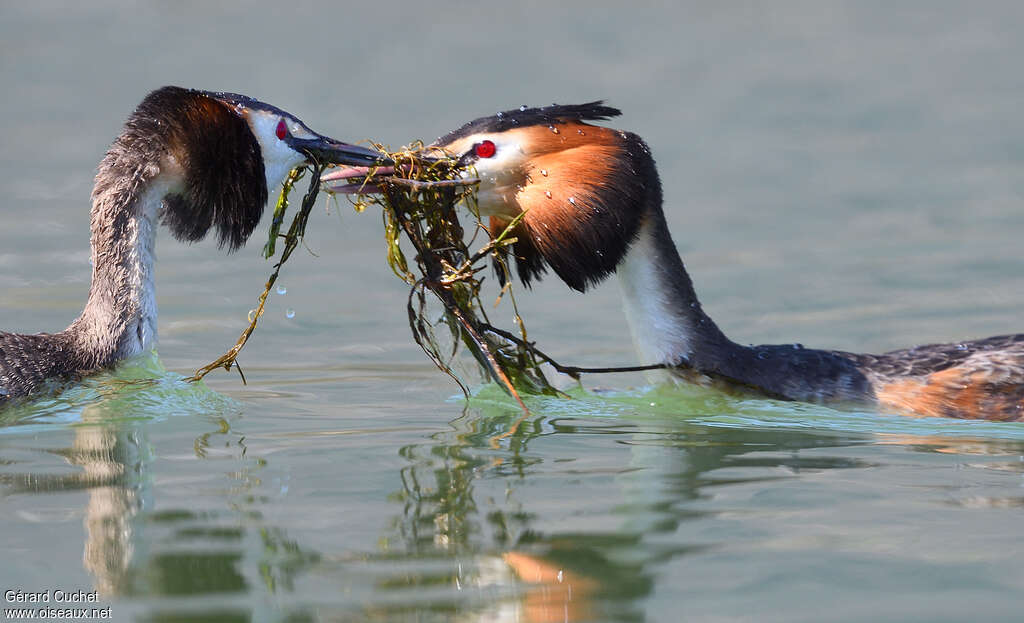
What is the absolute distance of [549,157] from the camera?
7.45 metres

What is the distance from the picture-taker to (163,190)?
774cm

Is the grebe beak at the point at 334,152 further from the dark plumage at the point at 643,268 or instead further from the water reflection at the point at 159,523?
the water reflection at the point at 159,523

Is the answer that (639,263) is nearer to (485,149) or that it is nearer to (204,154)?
(485,149)

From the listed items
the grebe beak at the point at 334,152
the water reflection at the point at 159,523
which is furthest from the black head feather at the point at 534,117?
the water reflection at the point at 159,523

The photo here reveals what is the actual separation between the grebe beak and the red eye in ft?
1.59

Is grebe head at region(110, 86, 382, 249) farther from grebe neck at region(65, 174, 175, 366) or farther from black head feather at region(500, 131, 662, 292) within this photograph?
black head feather at region(500, 131, 662, 292)

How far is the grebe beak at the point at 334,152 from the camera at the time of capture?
7309 mm

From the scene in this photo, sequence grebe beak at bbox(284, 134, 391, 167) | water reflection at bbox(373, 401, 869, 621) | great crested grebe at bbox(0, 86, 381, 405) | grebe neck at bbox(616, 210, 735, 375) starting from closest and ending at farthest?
water reflection at bbox(373, 401, 869, 621), grebe beak at bbox(284, 134, 391, 167), great crested grebe at bbox(0, 86, 381, 405), grebe neck at bbox(616, 210, 735, 375)

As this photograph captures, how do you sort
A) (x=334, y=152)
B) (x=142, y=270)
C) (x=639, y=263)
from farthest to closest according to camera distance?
(x=142, y=270), (x=639, y=263), (x=334, y=152)

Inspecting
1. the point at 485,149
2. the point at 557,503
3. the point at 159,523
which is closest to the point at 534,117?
the point at 485,149

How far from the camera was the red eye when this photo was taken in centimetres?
734

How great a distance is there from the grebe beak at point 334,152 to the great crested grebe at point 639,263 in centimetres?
16

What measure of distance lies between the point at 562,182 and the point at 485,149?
43cm

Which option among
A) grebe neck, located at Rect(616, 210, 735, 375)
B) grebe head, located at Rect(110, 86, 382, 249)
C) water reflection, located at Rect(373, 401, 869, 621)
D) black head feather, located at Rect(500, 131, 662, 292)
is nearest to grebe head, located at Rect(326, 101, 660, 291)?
black head feather, located at Rect(500, 131, 662, 292)
